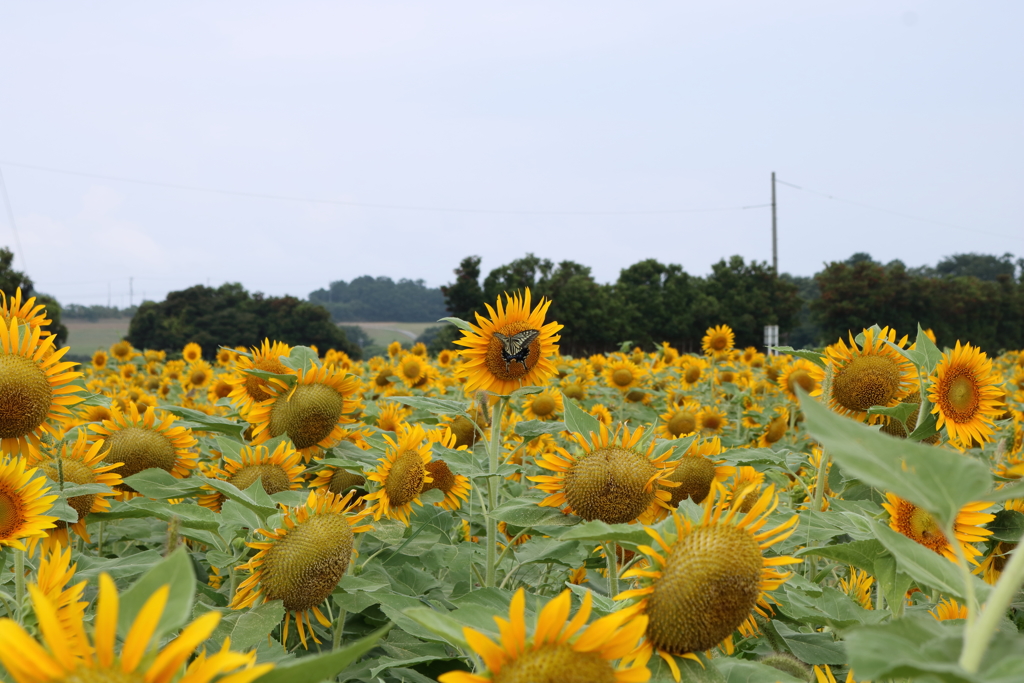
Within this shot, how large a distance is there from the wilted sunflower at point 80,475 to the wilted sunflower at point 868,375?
2.36 m

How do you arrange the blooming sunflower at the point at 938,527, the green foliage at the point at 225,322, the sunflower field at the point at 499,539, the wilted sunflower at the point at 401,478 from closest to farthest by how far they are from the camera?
the sunflower field at the point at 499,539 < the blooming sunflower at the point at 938,527 < the wilted sunflower at the point at 401,478 < the green foliage at the point at 225,322

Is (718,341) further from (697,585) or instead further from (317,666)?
(317,666)

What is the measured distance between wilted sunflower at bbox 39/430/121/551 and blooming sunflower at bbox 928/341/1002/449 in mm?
2525

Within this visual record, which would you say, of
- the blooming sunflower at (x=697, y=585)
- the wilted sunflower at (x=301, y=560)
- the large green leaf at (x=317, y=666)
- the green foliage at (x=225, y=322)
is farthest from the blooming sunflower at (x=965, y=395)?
the green foliage at (x=225, y=322)

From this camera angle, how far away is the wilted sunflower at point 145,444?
243 centimetres

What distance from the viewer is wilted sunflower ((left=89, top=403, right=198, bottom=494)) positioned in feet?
7.98

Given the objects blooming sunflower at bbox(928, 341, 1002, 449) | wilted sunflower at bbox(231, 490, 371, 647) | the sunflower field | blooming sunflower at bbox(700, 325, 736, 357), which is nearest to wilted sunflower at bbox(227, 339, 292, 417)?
the sunflower field

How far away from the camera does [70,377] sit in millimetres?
2012

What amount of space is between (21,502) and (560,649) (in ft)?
4.81

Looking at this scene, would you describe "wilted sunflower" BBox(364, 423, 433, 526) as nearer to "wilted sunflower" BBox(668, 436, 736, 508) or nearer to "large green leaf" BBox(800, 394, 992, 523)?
"wilted sunflower" BBox(668, 436, 736, 508)

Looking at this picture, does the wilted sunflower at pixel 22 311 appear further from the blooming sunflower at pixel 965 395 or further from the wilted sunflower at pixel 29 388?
the blooming sunflower at pixel 965 395

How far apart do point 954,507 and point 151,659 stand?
30.5 inches

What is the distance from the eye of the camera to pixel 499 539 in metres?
2.54

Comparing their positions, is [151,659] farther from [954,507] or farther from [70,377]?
[70,377]
